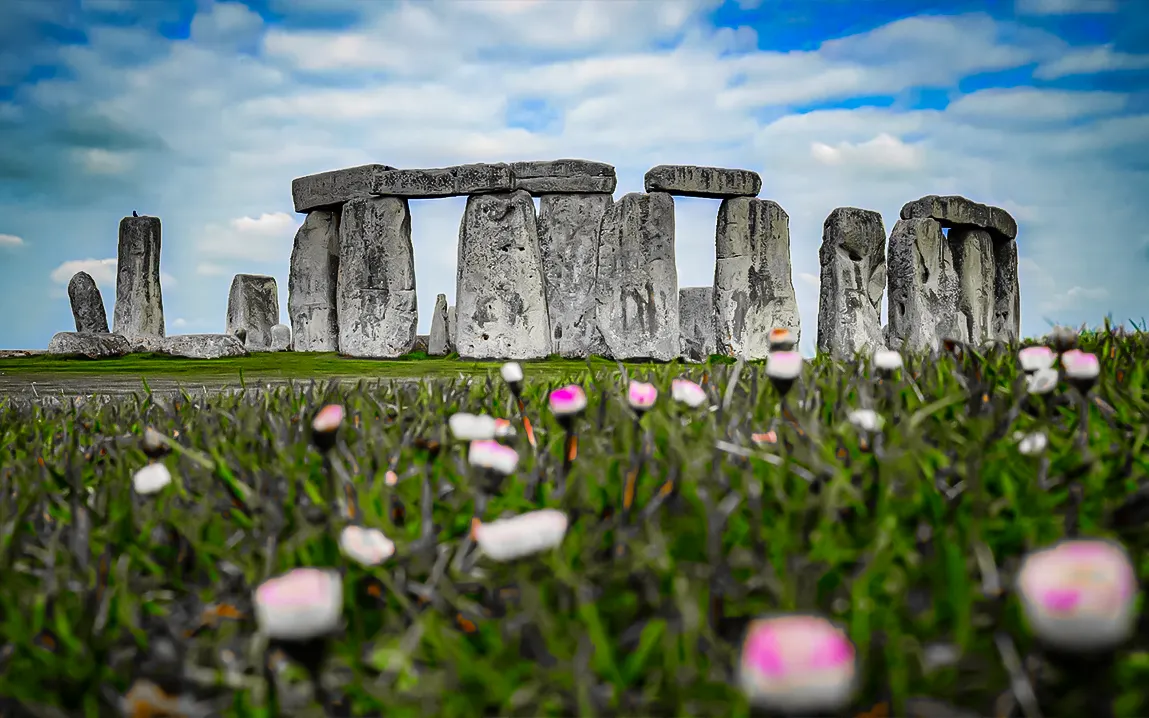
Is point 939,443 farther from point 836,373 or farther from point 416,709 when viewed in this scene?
point 416,709

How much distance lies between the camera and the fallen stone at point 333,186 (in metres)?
13.2

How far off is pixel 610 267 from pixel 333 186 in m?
5.09

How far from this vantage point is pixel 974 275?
14.7 metres

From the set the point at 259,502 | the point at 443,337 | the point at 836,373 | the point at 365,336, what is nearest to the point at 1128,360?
the point at 836,373

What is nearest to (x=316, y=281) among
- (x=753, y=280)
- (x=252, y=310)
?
(x=252, y=310)

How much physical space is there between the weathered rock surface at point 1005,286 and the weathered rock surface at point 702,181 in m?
5.87

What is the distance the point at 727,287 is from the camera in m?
12.2

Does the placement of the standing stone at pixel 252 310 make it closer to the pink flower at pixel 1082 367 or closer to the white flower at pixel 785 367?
the white flower at pixel 785 367

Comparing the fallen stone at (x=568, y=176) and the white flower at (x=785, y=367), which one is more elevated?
the fallen stone at (x=568, y=176)

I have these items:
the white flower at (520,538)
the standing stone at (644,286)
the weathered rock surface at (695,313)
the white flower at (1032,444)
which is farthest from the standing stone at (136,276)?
the white flower at (520,538)

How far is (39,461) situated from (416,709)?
5.91 ft

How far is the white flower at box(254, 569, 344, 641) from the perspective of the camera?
735 mm

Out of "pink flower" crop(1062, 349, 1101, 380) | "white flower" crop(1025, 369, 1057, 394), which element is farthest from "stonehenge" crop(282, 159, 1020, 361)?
"pink flower" crop(1062, 349, 1101, 380)

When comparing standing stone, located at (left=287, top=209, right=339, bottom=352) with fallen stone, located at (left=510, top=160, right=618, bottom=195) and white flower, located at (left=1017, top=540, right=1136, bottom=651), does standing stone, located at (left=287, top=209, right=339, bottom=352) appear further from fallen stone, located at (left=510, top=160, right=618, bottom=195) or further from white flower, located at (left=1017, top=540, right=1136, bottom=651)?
white flower, located at (left=1017, top=540, right=1136, bottom=651)
